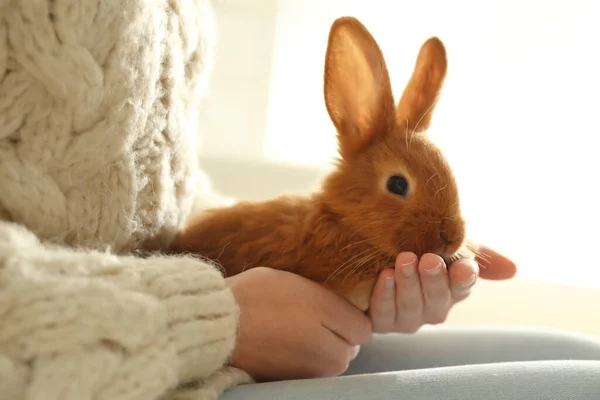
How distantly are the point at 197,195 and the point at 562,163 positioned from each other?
1.90ft

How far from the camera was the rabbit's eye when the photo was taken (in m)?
0.56

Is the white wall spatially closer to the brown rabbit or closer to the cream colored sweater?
the brown rabbit

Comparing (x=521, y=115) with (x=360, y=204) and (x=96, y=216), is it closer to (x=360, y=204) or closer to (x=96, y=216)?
(x=360, y=204)

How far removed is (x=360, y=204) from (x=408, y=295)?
0.10 meters

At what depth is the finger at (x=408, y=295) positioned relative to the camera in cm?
52

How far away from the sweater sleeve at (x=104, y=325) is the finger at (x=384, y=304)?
0.49 feet

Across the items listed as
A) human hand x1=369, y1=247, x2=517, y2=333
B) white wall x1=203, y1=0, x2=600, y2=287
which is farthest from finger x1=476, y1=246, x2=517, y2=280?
white wall x1=203, y1=0, x2=600, y2=287

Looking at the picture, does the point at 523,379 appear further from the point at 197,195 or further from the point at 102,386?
the point at 197,195

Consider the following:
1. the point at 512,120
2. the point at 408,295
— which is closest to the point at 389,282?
the point at 408,295

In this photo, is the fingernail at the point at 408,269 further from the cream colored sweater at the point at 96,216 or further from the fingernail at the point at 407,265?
the cream colored sweater at the point at 96,216

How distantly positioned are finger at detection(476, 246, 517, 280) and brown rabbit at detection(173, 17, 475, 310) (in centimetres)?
9

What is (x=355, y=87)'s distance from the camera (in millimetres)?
597

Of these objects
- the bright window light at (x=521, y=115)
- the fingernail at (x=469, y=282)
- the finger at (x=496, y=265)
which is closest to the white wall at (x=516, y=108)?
the bright window light at (x=521, y=115)

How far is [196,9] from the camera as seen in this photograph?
24.3 inches
